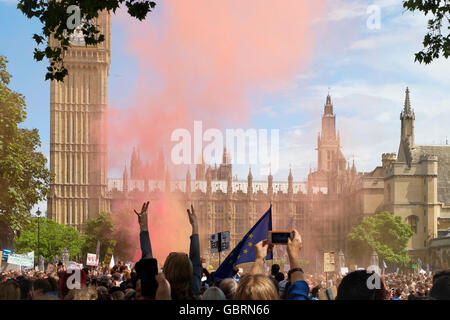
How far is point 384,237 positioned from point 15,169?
5863 cm

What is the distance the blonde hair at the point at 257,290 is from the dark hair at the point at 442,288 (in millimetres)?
2754

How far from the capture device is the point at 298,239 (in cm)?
708

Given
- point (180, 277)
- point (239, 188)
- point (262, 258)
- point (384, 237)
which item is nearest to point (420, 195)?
point (384, 237)

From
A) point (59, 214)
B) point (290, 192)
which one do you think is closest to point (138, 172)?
point (59, 214)

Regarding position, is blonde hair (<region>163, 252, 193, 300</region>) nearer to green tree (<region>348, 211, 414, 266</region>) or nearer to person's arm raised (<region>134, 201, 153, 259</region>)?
person's arm raised (<region>134, 201, 153, 259</region>)

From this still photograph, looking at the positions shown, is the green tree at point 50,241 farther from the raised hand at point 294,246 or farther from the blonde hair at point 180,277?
the raised hand at point 294,246

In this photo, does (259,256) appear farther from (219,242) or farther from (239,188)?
(239,188)

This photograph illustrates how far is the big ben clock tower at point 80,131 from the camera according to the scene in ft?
368

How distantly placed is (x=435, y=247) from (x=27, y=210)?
5696 cm

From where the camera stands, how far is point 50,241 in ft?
289

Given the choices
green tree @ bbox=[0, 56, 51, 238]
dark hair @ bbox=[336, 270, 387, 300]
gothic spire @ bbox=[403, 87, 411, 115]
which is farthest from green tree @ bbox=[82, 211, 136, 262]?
dark hair @ bbox=[336, 270, 387, 300]

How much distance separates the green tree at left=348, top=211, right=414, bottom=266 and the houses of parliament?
3.41m

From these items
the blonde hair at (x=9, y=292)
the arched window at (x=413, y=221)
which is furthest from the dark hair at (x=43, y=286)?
the arched window at (x=413, y=221)

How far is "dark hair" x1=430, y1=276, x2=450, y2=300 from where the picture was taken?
7.67 metres
